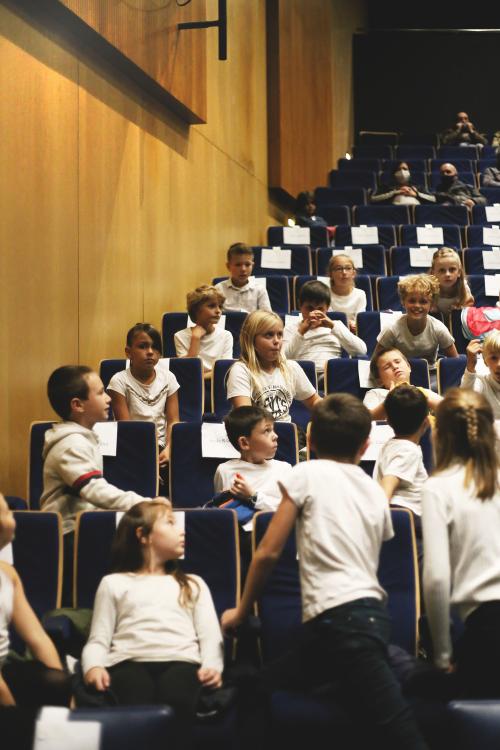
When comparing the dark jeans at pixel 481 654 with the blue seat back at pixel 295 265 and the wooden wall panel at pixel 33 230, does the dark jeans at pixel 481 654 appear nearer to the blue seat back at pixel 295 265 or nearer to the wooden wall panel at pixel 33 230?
the wooden wall panel at pixel 33 230

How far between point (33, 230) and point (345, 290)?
2.26m

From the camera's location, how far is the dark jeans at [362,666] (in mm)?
1861

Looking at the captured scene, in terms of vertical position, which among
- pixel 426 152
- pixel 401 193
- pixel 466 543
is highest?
pixel 426 152

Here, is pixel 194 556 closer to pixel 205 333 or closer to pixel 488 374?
pixel 488 374

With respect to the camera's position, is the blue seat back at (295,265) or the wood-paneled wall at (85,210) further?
the blue seat back at (295,265)

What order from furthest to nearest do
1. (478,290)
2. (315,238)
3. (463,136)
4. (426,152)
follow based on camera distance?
(463,136), (426,152), (315,238), (478,290)

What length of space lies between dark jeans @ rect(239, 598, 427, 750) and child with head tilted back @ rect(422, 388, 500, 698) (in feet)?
0.47

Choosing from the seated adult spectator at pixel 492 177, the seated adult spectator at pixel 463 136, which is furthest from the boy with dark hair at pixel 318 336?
the seated adult spectator at pixel 463 136

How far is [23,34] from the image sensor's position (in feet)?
13.1

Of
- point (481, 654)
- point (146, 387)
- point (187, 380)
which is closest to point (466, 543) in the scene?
point (481, 654)

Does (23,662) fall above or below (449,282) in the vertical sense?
below

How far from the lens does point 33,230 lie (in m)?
4.04

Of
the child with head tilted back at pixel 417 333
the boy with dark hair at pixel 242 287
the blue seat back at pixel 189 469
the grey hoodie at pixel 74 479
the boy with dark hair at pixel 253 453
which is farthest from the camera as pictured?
the boy with dark hair at pixel 242 287

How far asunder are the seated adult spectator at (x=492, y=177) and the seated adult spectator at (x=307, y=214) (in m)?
2.04
